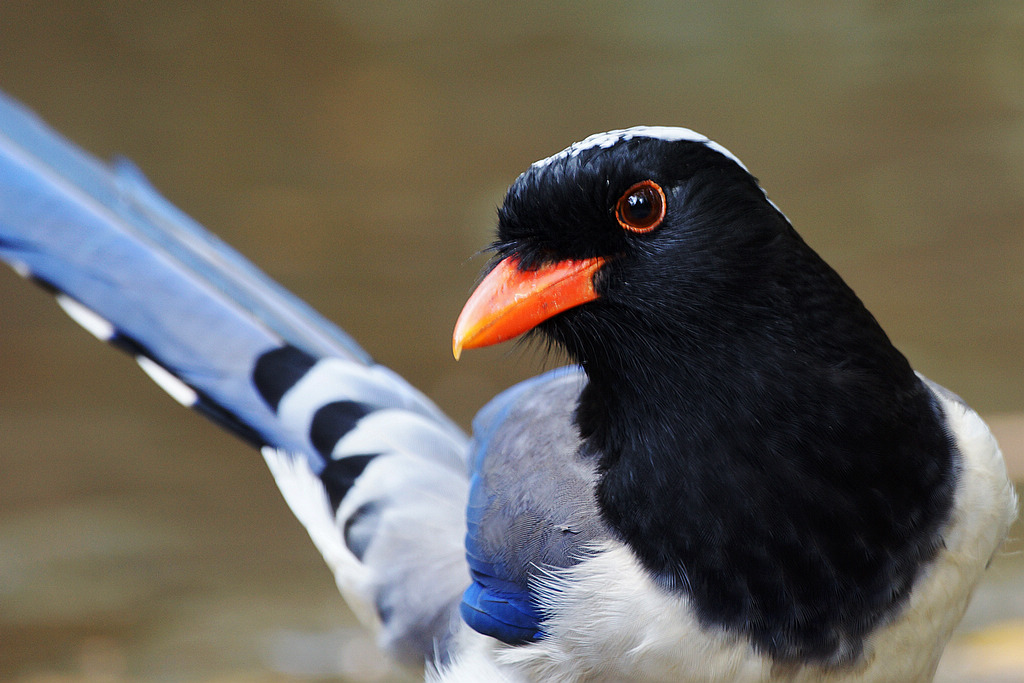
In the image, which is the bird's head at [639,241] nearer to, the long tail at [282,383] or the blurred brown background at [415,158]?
the long tail at [282,383]

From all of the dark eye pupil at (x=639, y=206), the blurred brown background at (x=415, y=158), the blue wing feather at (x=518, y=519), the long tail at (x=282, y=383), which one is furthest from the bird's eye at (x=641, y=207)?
A: the blurred brown background at (x=415, y=158)

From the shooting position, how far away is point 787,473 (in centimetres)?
169

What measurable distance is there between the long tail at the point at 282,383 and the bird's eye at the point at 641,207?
1010 millimetres

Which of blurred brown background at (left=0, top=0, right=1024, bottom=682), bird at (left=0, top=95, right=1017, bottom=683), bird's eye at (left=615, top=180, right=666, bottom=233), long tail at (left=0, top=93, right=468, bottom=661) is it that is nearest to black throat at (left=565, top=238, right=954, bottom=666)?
bird at (left=0, top=95, right=1017, bottom=683)

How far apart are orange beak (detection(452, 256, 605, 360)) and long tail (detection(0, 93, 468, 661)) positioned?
814 millimetres

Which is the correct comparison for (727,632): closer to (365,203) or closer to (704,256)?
(704,256)

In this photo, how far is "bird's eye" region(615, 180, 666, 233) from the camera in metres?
1.67

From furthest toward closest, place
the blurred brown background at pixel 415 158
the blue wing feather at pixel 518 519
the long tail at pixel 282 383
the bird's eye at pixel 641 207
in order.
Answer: the blurred brown background at pixel 415 158
the long tail at pixel 282 383
the blue wing feather at pixel 518 519
the bird's eye at pixel 641 207

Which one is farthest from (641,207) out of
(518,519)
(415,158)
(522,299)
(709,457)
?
(415,158)

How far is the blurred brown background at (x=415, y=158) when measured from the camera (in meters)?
4.89

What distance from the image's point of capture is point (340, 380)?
2.64 meters

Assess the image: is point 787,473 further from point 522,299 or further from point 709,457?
point 522,299

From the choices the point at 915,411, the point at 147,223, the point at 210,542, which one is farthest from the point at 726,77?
the point at 915,411

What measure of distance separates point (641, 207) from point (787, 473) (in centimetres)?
47
